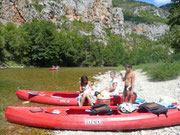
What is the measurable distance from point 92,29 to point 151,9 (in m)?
122

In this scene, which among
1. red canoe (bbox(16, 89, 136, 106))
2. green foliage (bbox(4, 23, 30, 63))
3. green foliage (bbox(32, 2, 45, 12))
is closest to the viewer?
red canoe (bbox(16, 89, 136, 106))

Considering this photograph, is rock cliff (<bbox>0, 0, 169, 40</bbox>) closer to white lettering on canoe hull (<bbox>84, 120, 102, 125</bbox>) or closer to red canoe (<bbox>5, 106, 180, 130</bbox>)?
red canoe (<bbox>5, 106, 180, 130</bbox>)

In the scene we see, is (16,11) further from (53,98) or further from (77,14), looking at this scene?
(53,98)

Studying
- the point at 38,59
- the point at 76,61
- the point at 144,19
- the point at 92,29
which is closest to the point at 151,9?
the point at 144,19

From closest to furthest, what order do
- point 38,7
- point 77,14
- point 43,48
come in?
point 43,48
point 38,7
point 77,14

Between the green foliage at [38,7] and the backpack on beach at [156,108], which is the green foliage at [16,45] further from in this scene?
the backpack on beach at [156,108]

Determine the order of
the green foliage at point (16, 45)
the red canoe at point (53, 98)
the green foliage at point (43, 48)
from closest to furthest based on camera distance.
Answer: the red canoe at point (53, 98), the green foliage at point (16, 45), the green foliage at point (43, 48)

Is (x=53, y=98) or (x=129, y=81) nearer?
(x=129, y=81)

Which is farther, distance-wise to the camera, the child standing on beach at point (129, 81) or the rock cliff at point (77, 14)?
the rock cliff at point (77, 14)

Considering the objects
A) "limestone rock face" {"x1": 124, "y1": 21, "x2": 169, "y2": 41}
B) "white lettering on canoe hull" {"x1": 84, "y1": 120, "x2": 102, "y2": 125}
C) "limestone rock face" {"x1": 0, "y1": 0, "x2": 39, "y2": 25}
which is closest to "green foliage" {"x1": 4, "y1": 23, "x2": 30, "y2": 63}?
"limestone rock face" {"x1": 0, "y1": 0, "x2": 39, "y2": 25}

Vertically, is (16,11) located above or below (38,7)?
below

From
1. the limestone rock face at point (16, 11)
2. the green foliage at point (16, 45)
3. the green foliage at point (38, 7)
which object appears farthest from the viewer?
the green foliage at point (38, 7)

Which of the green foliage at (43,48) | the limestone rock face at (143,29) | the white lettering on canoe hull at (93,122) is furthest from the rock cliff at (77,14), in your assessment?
the white lettering on canoe hull at (93,122)

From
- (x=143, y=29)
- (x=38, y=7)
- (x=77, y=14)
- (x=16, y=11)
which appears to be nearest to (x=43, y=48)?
(x=16, y=11)
